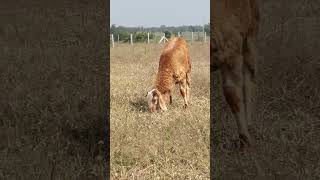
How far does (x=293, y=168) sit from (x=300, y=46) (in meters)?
2.48

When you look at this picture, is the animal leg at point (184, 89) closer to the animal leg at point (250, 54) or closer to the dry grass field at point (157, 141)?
the dry grass field at point (157, 141)

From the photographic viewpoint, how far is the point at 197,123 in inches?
171

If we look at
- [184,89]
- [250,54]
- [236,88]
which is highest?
[250,54]

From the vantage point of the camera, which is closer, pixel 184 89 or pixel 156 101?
pixel 156 101

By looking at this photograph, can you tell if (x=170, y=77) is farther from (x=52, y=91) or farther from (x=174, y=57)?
(x=52, y=91)

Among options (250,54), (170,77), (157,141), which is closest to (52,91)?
(157,141)

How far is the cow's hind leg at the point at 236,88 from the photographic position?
10.0 feet

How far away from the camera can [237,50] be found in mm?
3027

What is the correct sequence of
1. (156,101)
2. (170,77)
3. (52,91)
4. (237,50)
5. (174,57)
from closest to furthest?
(237,50) < (52,91) < (156,101) < (170,77) < (174,57)

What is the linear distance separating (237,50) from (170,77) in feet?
10.3

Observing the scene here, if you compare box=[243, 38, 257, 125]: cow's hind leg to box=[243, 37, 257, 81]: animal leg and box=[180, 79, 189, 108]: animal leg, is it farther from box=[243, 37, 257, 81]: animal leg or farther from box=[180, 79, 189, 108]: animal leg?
box=[180, 79, 189, 108]: animal leg

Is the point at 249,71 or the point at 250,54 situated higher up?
the point at 250,54

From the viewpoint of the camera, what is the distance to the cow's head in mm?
5504

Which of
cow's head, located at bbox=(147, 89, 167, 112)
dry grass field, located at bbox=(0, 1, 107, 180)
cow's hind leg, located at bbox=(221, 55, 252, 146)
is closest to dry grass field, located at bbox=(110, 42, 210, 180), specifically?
cow's head, located at bbox=(147, 89, 167, 112)
